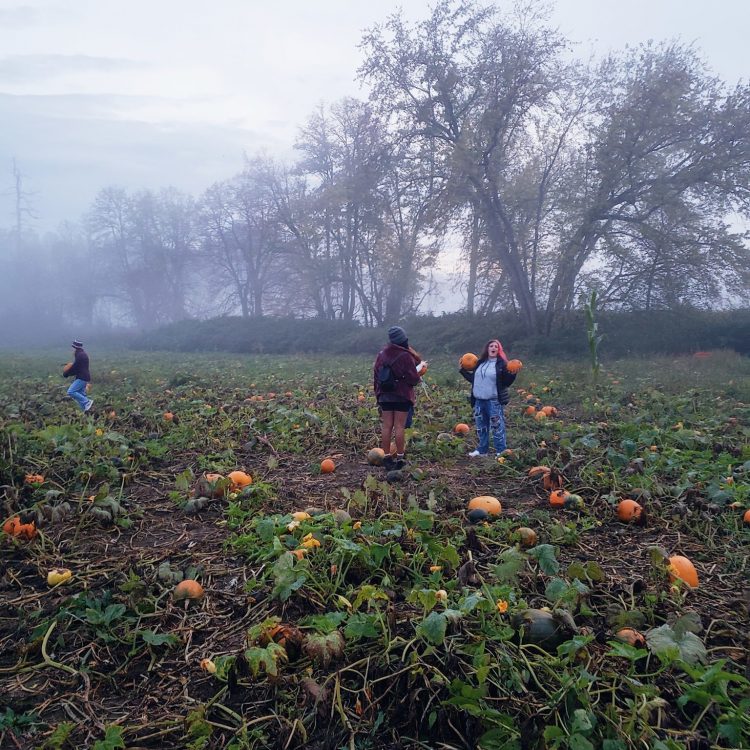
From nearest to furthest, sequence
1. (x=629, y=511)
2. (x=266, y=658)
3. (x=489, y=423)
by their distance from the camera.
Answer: (x=266, y=658)
(x=629, y=511)
(x=489, y=423)

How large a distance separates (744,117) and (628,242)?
18.4 ft

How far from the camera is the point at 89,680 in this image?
8.48ft

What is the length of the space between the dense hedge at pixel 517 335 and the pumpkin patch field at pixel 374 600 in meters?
16.9

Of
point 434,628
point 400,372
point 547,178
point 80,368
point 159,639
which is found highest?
point 547,178

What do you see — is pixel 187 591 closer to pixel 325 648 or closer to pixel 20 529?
pixel 325 648

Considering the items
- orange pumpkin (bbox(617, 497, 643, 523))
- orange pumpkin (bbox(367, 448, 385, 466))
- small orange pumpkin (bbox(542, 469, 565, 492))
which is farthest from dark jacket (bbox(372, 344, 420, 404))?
orange pumpkin (bbox(617, 497, 643, 523))

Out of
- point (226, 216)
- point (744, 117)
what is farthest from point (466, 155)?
point (226, 216)

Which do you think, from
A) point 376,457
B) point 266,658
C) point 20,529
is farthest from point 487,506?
point 20,529

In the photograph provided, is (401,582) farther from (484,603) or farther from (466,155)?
(466,155)

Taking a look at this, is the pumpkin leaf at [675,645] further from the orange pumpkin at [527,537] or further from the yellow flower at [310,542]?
the yellow flower at [310,542]

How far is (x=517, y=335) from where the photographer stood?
25.1 meters

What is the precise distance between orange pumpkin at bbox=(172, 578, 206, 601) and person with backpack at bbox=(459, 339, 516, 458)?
4.21 m

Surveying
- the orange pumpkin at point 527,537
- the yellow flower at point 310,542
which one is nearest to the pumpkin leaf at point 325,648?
the yellow flower at point 310,542

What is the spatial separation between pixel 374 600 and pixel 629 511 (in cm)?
245
